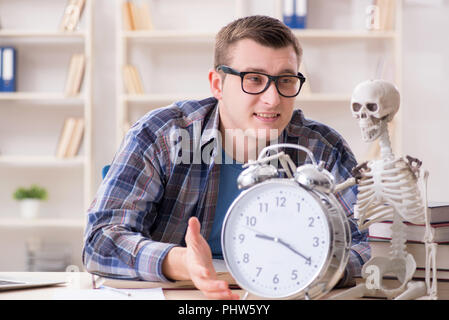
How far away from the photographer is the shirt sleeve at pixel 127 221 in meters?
1.18

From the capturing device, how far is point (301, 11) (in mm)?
3984

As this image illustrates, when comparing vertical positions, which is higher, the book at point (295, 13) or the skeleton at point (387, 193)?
the book at point (295, 13)

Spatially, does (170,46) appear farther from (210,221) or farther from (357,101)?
(357,101)

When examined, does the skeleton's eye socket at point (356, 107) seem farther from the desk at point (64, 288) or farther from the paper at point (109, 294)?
the paper at point (109, 294)

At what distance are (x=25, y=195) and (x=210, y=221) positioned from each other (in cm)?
288

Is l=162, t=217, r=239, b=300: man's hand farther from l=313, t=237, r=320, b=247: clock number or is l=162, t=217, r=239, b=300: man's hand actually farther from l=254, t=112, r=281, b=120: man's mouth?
l=254, t=112, r=281, b=120: man's mouth

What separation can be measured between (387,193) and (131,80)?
327cm

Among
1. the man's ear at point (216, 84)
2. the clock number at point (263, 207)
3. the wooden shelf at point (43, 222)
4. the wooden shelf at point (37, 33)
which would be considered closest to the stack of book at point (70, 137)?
the wooden shelf at point (43, 222)

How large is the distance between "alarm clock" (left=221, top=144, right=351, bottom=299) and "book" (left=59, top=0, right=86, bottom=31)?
346 centimetres

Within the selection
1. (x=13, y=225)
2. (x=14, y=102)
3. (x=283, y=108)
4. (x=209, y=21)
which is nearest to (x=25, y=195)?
(x=13, y=225)

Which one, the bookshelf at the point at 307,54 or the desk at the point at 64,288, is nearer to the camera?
the desk at the point at 64,288

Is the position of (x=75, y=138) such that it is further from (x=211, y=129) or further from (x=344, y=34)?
(x=211, y=129)

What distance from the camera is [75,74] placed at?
4055 millimetres

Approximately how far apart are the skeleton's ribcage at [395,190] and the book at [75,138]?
335 cm
